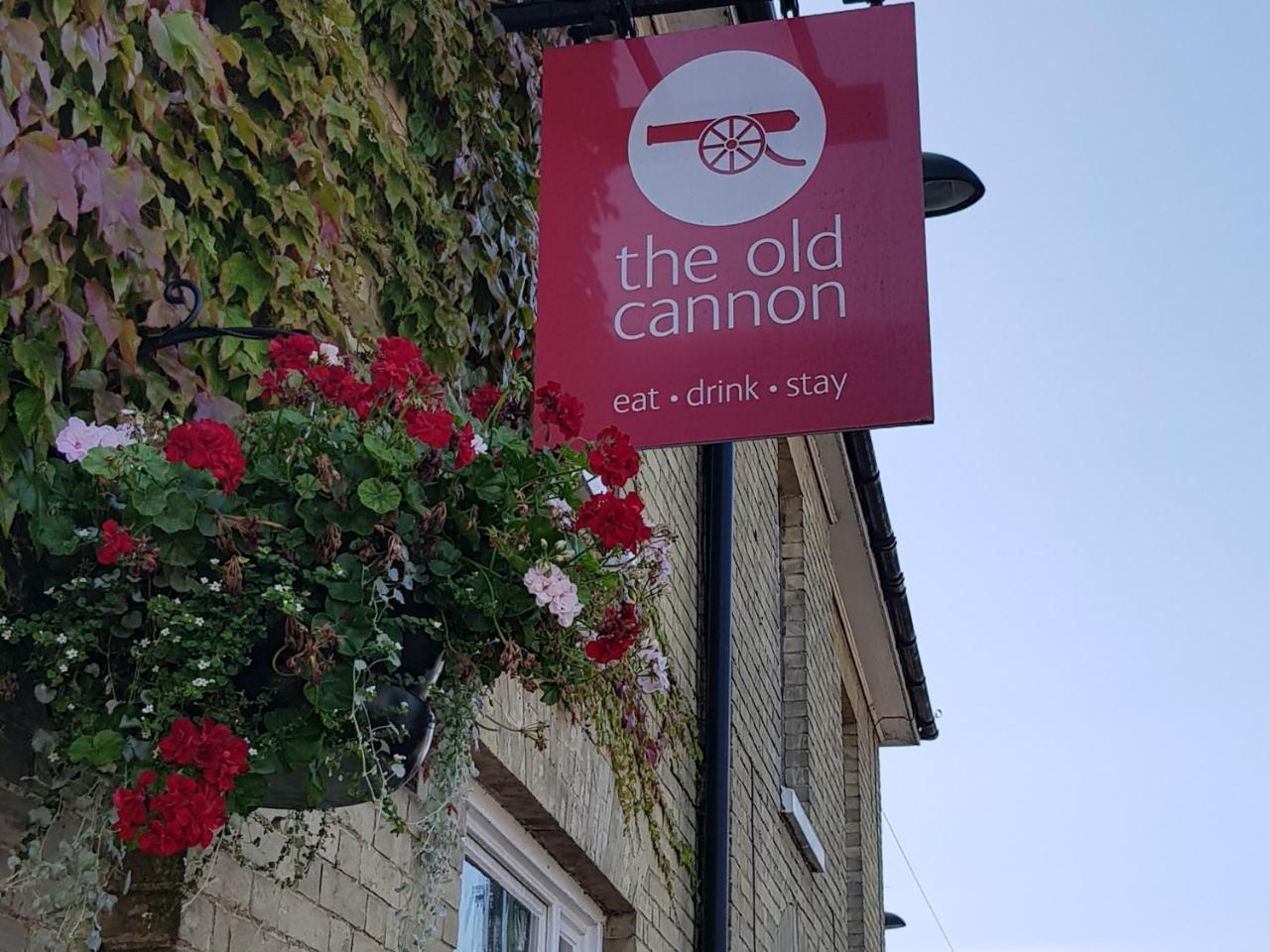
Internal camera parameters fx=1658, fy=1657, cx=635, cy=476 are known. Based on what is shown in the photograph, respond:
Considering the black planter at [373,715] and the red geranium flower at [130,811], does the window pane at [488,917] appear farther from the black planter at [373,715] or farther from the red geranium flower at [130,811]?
the red geranium flower at [130,811]

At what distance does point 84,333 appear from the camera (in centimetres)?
270

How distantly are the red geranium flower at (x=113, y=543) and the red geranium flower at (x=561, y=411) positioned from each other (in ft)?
2.58

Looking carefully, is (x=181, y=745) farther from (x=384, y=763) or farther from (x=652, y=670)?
(x=652, y=670)

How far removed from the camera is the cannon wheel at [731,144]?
4246 mm

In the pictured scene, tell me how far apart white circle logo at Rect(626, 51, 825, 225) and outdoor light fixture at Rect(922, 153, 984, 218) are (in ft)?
5.16

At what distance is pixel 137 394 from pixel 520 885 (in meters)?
2.31

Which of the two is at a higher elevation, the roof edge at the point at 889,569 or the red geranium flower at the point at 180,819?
the roof edge at the point at 889,569

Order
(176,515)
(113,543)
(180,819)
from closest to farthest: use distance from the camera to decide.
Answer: (180,819), (113,543), (176,515)

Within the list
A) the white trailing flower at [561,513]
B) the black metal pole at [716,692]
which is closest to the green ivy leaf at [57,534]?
the white trailing flower at [561,513]

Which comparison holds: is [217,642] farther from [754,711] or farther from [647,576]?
[754,711]

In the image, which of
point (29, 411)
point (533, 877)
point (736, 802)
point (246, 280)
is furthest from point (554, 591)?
point (736, 802)

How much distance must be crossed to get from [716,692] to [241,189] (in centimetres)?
344

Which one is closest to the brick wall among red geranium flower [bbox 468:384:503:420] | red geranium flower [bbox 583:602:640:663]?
red geranium flower [bbox 583:602:640:663]

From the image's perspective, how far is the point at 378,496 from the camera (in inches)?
94.6
